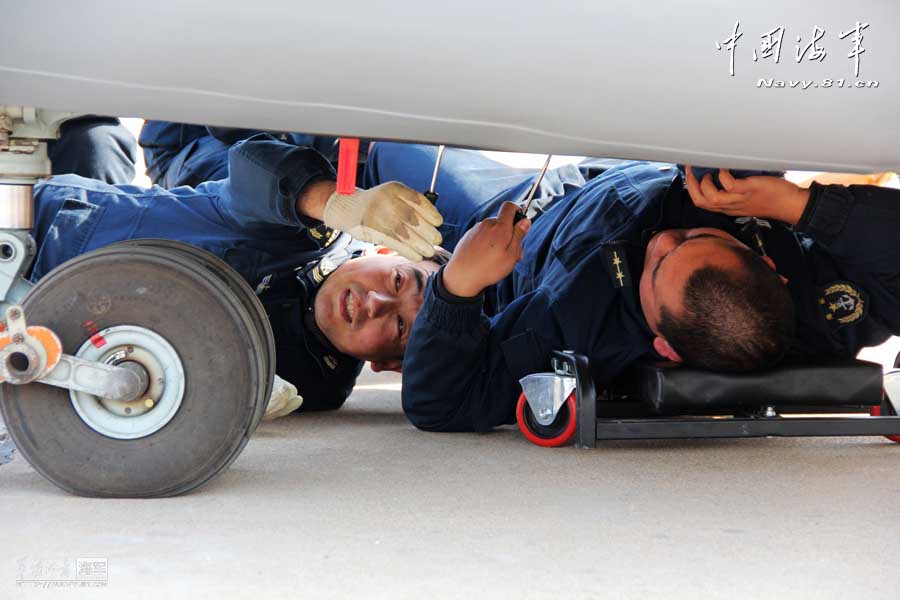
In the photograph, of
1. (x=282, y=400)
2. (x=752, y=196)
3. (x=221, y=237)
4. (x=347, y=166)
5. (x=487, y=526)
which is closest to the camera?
(x=487, y=526)

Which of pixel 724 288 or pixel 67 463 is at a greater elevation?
pixel 724 288

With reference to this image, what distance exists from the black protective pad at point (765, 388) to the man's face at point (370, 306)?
0.68 m

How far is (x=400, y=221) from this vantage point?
1532 mm

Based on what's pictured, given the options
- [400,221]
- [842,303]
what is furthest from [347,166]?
[842,303]

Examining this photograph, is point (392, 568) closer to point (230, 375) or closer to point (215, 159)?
point (230, 375)

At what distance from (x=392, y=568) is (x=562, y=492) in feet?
1.56

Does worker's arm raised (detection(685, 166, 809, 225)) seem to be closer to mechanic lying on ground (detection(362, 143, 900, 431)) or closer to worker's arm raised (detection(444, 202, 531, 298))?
mechanic lying on ground (detection(362, 143, 900, 431))

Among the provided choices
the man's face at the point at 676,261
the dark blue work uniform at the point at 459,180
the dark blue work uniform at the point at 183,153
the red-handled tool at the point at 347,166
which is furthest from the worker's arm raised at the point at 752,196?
the dark blue work uniform at the point at 183,153

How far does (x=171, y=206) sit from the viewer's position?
2391 millimetres

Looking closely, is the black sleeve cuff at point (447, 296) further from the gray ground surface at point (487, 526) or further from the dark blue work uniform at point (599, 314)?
the gray ground surface at point (487, 526)

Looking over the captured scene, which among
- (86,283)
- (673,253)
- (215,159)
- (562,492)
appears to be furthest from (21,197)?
(215,159)

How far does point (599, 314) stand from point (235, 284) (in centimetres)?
81

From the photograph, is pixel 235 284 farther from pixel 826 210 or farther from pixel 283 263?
pixel 826 210

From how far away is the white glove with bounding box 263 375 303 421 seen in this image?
2.17m
